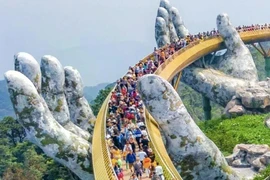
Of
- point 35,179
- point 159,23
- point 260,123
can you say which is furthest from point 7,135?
point 260,123

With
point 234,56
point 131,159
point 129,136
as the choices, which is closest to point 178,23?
point 234,56

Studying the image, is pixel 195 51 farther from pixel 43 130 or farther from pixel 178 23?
pixel 43 130

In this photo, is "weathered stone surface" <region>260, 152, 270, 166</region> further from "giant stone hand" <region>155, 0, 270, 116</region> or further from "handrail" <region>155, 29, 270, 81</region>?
"giant stone hand" <region>155, 0, 270, 116</region>

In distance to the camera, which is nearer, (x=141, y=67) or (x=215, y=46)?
(x=141, y=67)

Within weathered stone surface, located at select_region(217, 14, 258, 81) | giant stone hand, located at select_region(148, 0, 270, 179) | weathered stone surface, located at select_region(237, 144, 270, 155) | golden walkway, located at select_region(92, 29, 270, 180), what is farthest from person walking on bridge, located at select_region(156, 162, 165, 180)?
weathered stone surface, located at select_region(217, 14, 258, 81)

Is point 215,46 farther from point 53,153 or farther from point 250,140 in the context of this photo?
point 53,153

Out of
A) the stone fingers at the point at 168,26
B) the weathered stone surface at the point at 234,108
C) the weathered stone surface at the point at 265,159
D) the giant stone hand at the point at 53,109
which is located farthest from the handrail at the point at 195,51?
the weathered stone surface at the point at 265,159
